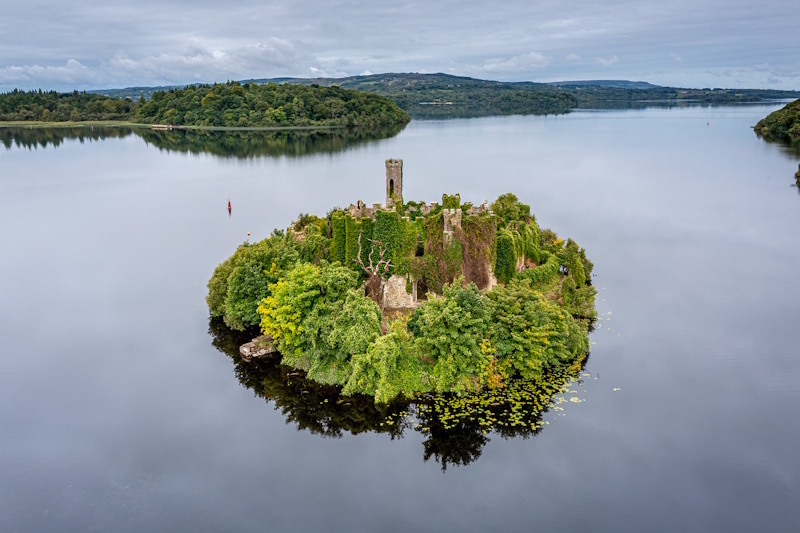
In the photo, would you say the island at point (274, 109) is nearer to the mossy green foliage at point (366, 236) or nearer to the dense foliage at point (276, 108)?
the dense foliage at point (276, 108)

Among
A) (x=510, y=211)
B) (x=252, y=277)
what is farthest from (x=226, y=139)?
(x=252, y=277)

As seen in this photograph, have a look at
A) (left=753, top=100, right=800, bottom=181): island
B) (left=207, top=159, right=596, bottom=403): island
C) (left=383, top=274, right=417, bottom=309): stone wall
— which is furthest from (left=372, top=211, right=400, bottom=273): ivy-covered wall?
(left=753, top=100, right=800, bottom=181): island

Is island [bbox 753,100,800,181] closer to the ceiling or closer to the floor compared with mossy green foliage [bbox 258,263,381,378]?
closer to the ceiling

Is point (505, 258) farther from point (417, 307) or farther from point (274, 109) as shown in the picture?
point (274, 109)

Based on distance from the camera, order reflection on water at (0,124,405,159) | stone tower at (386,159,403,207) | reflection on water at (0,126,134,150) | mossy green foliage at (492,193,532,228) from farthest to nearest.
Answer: reflection on water at (0,126,134,150)
reflection on water at (0,124,405,159)
mossy green foliage at (492,193,532,228)
stone tower at (386,159,403,207)

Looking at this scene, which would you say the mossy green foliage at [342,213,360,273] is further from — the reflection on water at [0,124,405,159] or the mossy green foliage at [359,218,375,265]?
the reflection on water at [0,124,405,159]
